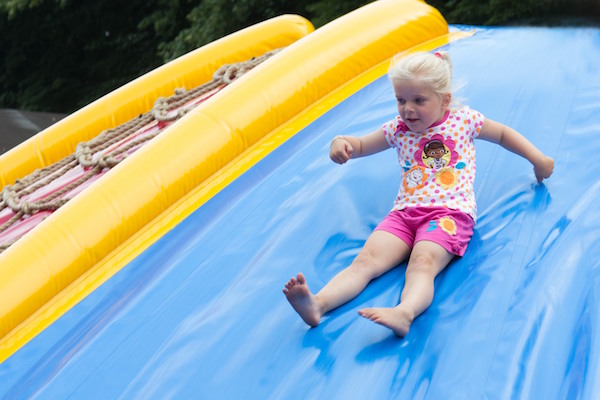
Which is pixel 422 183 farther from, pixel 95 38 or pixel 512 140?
pixel 95 38

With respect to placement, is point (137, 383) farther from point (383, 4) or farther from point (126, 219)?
point (383, 4)

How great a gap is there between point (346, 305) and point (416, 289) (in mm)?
190

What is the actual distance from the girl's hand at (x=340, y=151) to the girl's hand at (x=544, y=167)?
510mm

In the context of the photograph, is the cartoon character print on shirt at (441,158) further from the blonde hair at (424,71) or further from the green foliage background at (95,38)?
the green foliage background at (95,38)

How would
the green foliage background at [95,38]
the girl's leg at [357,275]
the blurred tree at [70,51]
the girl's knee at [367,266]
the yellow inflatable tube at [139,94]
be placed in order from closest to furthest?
the girl's leg at [357,275], the girl's knee at [367,266], the yellow inflatable tube at [139,94], the green foliage background at [95,38], the blurred tree at [70,51]

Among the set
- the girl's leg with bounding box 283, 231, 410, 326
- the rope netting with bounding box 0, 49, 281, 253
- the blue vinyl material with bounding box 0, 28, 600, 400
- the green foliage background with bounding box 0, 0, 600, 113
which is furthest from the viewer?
the green foliage background with bounding box 0, 0, 600, 113

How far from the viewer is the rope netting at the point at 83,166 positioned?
9.23 ft

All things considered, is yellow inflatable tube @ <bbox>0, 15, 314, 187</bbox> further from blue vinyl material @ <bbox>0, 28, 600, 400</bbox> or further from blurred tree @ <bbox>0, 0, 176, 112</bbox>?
blurred tree @ <bbox>0, 0, 176, 112</bbox>

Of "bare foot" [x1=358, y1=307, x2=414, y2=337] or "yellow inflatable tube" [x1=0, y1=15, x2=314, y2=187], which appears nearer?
"bare foot" [x1=358, y1=307, x2=414, y2=337]

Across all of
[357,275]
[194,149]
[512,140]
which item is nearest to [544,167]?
[512,140]

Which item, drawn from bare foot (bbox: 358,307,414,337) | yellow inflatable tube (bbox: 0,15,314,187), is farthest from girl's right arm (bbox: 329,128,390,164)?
yellow inflatable tube (bbox: 0,15,314,187)

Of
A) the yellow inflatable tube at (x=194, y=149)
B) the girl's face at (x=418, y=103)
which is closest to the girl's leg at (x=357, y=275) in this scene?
the girl's face at (x=418, y=103)

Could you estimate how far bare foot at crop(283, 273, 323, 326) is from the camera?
5.45 feet

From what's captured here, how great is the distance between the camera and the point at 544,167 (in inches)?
81.6
